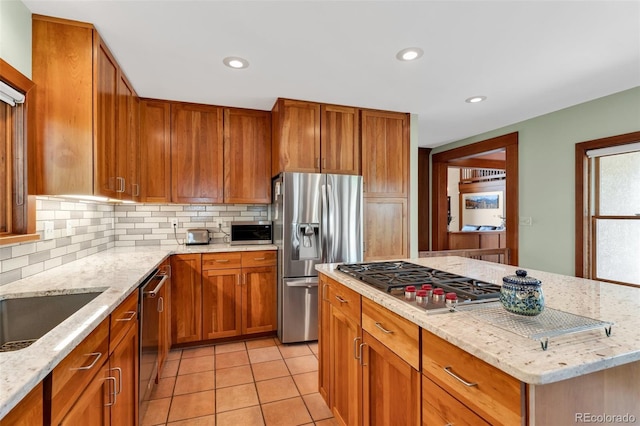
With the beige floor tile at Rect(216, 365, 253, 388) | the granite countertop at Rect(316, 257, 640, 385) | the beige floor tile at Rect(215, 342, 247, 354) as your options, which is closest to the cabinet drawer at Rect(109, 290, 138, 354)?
the beige floor tile at Rect(216, 365, 253, 388)

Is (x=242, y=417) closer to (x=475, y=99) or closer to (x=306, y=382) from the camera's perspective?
(x=306, y=382)

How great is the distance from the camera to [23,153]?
Answer: 1669 mm

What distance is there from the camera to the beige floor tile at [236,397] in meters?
2.10

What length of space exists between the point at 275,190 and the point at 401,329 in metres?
2.35

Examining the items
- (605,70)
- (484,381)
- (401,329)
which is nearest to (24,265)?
(401,329)

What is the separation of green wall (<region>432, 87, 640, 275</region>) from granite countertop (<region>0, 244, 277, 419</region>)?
3770mm

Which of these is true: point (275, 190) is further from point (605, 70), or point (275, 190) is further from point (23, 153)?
point (605, 70)

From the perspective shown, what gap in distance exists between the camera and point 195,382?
7.88ft

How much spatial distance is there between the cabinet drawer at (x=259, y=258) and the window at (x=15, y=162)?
1.65m

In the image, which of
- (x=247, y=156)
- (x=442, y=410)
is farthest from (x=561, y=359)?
(x=247, y=156)

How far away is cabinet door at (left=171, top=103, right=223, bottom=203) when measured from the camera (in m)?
3.19

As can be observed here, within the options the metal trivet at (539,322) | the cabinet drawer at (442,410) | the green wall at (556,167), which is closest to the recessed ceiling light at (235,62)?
the metal trivet at (539,322)

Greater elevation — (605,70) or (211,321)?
(605,70)

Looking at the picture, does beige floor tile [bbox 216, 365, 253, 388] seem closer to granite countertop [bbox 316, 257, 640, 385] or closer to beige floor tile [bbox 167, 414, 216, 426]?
beige floor tile [bbox 167, 414, 216, 426]
